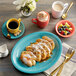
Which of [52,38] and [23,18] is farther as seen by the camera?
[23,18]

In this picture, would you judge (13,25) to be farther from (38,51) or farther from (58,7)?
(58,7)

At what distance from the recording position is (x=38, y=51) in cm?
156

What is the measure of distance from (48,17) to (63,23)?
18cm

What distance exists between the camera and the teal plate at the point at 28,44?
5.04 feet

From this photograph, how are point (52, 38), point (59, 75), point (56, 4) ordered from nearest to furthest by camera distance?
point (59, 75) < point (52, 38) < point (56, 4)

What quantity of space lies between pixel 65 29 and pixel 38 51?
377 millimetres

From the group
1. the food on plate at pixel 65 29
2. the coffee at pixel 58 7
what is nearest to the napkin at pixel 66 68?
the food on plate at pixel 65 29

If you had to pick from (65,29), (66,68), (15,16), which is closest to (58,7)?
(65,29)

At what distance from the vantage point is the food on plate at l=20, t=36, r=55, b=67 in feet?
5.07

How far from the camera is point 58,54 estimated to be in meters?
1.61

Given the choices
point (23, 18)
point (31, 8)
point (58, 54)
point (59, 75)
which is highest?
point (31, 8)

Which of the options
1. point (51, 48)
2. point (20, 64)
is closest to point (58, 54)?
point (51, 48)

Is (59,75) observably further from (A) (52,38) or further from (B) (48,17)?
(B) (48,17)

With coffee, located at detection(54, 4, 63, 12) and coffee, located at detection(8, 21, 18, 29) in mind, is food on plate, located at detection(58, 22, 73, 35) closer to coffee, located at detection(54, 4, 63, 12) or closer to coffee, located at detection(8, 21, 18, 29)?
coffee, located at detection(54, 4, 63, 12)
